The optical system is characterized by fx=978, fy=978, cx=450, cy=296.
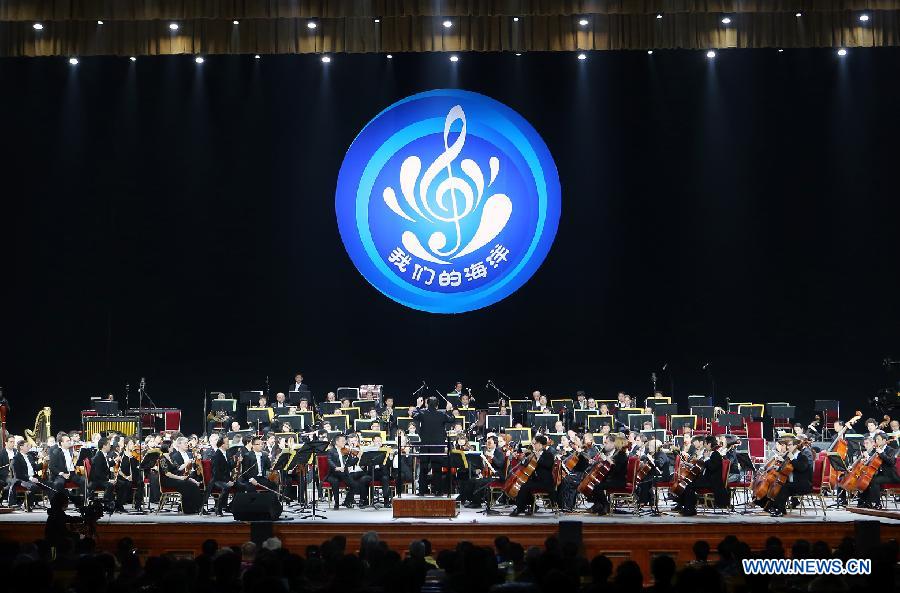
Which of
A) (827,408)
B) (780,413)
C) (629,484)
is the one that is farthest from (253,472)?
(827,408)

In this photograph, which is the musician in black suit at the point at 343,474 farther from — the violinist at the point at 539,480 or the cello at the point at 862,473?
the cello at the point at 862,473

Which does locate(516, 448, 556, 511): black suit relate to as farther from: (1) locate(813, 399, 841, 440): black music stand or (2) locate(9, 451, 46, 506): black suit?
(1) locate(813, 399, 841, 440): black music stand

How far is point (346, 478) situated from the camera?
48.6 ft

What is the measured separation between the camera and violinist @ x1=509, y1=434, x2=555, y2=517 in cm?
1336

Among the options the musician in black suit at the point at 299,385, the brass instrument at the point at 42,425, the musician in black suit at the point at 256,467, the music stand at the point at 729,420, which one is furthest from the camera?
the musician in black suit at the point at 299,385

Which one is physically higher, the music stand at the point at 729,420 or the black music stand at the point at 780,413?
the music stand at the point at 729,420

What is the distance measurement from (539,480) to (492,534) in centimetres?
221

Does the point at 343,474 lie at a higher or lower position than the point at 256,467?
lower

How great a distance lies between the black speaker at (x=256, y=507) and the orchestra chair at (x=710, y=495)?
578cm

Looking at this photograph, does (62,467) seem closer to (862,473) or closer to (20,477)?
(20,477)

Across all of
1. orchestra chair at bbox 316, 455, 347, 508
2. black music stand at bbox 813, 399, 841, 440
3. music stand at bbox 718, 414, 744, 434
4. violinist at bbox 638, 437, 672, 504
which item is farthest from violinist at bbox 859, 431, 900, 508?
orchestra chair at bbox 316, 455, 347, 508

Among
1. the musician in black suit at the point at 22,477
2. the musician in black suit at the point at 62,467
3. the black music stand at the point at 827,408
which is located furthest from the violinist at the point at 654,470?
the musician in black suit at the point at 22,477

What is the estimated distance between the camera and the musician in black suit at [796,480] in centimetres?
1341

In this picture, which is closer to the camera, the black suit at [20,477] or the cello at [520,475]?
the cello at [520,475]
